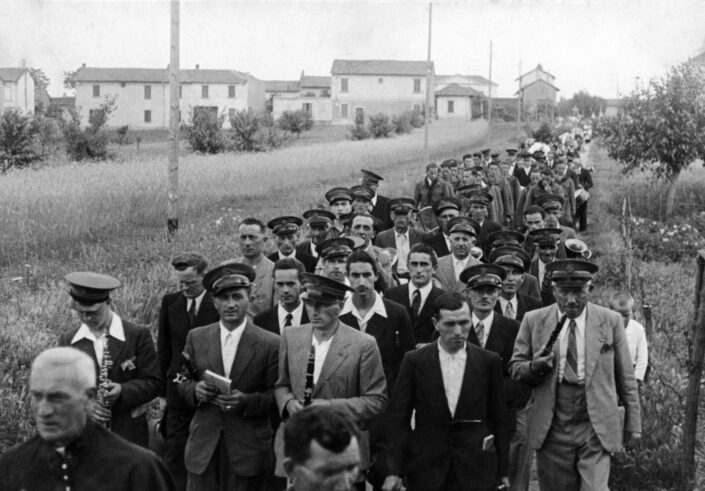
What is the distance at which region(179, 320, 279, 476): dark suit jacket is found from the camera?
19.5 feet

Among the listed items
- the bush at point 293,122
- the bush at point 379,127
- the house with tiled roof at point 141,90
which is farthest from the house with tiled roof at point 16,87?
the bush at point 379,127

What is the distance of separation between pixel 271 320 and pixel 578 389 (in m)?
2.44

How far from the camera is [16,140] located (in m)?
34.9

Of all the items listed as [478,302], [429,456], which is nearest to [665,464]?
[478,302]

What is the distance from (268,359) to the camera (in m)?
6.08

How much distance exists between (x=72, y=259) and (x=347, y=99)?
7701 cm

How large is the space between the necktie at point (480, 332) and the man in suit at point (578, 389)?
1.88ft

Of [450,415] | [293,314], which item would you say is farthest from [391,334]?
[450,415]

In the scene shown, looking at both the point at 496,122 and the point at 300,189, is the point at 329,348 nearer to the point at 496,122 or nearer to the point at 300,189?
the point at 300,189

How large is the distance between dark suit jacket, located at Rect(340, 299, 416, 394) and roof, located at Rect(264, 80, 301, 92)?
330 ft

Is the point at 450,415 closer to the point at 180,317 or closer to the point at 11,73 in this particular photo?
the point at 180,317

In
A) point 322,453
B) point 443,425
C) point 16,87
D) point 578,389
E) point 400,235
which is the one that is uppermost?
point 16,87

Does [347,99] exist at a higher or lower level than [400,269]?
higher

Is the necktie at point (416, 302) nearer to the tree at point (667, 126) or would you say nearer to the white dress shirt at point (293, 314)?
the white dress shirt at point (293, 314)
